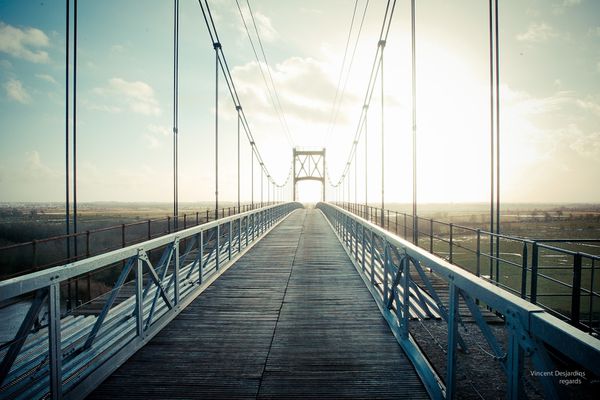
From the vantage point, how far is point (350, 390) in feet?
8.34

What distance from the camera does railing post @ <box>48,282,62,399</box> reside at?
209 cm

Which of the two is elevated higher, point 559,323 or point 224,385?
point 559,323

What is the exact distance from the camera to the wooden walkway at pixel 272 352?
2.57m

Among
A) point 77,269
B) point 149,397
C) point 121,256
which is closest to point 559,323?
point 149,397

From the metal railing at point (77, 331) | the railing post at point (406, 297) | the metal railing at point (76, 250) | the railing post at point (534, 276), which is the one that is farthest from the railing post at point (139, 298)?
the railing post at point (534, 276)

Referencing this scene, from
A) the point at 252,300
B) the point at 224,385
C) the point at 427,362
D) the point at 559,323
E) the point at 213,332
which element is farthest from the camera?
the point at 252,300

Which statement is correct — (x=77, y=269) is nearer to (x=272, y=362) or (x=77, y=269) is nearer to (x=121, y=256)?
(x=121, y=256)

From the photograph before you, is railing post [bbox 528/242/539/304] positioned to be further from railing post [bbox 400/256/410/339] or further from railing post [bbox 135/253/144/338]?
railing post [bbox 135/253/144/338]

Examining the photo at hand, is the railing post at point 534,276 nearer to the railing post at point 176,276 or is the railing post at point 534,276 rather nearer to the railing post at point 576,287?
the railing post at point 576,287

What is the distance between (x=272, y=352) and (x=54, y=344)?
1.78m

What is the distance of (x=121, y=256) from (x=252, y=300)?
7.42ft

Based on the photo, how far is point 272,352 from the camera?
124 inches

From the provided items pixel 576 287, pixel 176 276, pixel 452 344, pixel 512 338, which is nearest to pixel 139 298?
pixel 176 276

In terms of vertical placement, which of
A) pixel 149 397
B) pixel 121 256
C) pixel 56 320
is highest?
pixel 121 256
